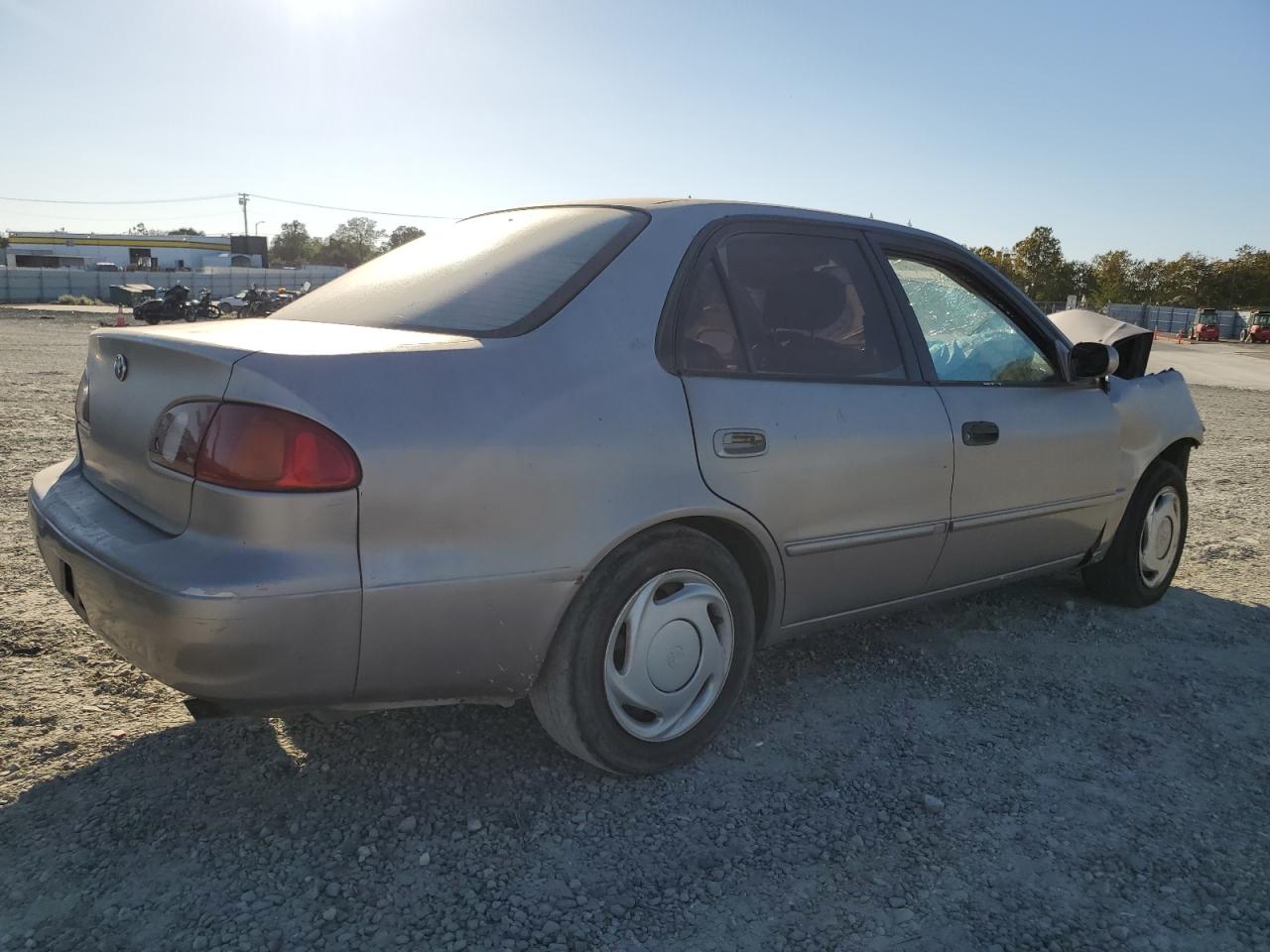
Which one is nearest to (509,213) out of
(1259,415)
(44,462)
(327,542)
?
(327,542)

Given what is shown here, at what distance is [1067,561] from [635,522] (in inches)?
93.1

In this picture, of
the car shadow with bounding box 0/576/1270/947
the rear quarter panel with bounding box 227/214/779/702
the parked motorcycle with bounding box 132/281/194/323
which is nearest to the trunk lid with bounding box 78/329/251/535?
the rear quarter panel with bounding box 227/214/779/702

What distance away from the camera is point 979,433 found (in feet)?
10.8

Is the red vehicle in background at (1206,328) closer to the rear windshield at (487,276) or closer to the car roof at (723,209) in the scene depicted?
the car roof at (723,209)

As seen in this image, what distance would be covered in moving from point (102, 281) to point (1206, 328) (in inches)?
2365

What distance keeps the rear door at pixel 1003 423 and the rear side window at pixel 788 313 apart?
0.18 meters

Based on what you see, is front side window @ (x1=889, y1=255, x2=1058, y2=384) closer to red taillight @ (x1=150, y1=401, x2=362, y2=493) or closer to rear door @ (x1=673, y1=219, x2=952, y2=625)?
rear door @ (x1=673, y1=219, x2=952, y2=625)

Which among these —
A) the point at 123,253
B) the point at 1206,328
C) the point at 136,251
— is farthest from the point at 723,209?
the point at 123,253

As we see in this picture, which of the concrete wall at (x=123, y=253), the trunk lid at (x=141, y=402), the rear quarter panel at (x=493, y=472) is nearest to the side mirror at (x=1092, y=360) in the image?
the rear quarter panel at (x=493, y=472)

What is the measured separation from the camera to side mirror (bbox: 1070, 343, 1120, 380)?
12.2 feet

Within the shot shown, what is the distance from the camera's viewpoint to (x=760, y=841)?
2.41 m

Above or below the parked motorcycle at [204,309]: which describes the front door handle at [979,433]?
above

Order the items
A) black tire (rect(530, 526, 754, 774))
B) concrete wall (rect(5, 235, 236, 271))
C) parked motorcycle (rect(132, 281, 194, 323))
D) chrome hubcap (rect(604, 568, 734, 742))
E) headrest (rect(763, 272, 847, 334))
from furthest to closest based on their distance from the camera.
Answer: concrete wall (rect(5, 235, 236, 271))
parked motorcycle (rect(132, 281, 194, 323))
headrest (rect(763, 272, 847, 334))
chrome hubcap (rect(604, 568, 734, 742))
black tire (rect(530, 526, 754, 774))

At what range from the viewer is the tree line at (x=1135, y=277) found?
67.6m
